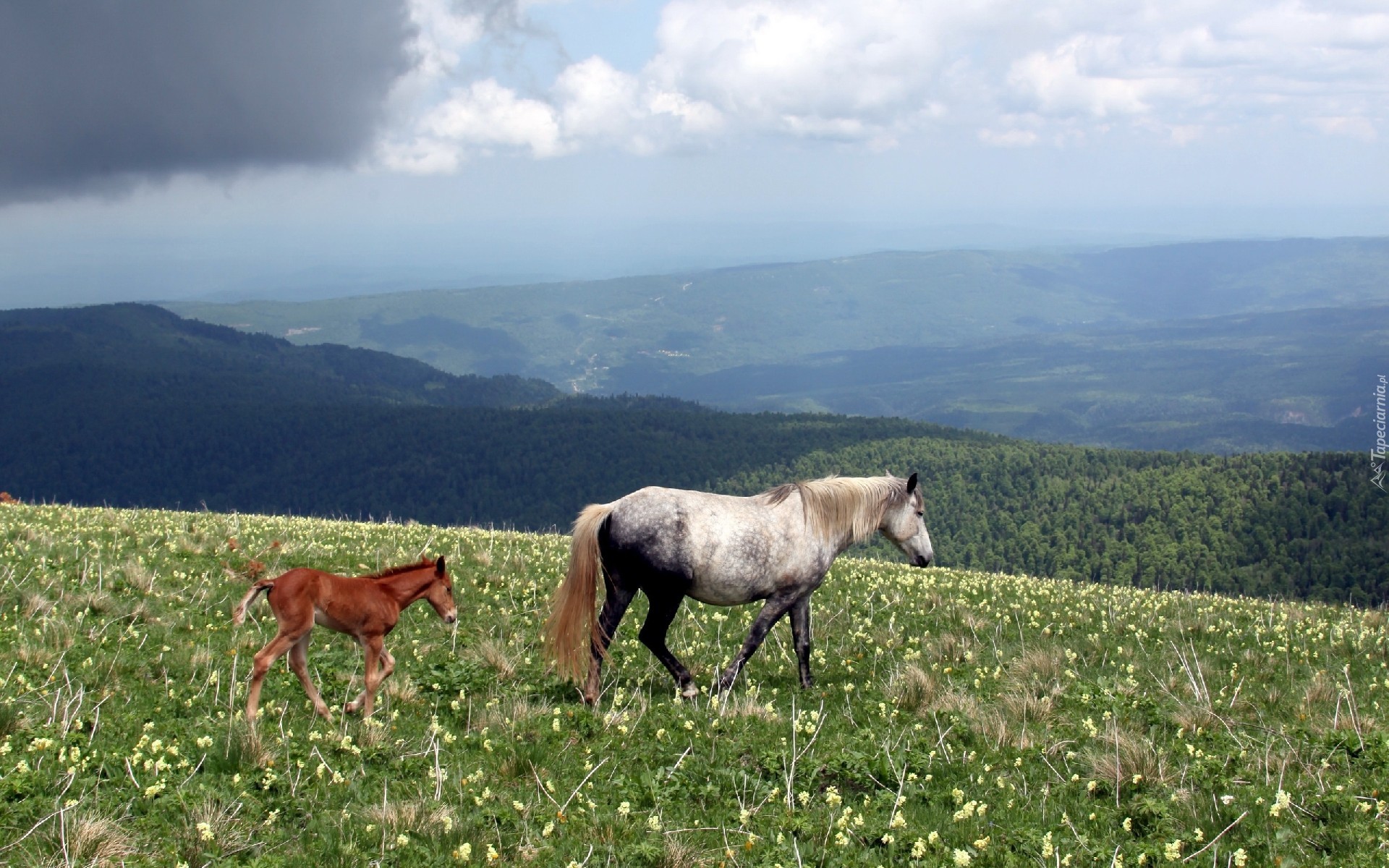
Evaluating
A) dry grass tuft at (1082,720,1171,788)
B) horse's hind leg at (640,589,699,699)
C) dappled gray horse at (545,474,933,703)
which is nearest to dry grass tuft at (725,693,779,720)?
dappled gray horse at (545,474,933,703)

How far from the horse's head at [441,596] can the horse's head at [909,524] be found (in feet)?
19.6

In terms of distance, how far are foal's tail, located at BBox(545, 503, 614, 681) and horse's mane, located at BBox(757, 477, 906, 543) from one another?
2150mm

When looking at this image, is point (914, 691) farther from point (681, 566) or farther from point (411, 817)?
point (411, 817)

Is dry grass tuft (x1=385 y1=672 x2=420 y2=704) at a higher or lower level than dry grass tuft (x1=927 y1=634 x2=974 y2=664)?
higher

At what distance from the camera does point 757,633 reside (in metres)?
11.6

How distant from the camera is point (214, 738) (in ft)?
25.6

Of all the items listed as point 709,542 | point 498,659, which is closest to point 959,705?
point 709,542

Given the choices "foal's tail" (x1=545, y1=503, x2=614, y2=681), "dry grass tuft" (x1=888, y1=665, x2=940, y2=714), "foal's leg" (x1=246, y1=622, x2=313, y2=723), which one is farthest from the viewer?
"foal's tail" (x1=545, y1=503, x2=614, y2=681)

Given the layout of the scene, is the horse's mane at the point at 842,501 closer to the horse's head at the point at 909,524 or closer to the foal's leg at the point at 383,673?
the horse's head at the point at 909,524

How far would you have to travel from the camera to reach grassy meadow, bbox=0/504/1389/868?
666 centimetres

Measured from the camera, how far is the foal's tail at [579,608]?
35.3 feet

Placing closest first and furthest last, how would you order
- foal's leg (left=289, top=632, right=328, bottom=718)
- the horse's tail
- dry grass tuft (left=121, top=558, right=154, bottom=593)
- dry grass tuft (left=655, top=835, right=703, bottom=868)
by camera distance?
dry grass tuft (left=655, top=835, right=703, bottom=868) → the horse's tail → foal's leg (left=289, top=632, right=328, bottom=718) → dry grass tuft (left=121, top=558, right=154, bottom=593)

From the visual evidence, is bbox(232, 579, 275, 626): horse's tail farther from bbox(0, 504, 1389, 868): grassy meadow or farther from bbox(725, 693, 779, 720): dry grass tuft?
bbox(725, 693, 779, 720): dry grass tuft

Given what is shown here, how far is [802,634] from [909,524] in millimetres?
2751
